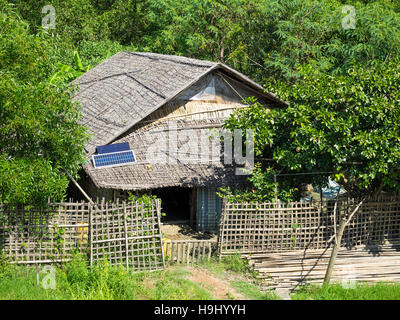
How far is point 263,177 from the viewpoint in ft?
36.1

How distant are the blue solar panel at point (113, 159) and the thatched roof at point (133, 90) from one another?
370 mm

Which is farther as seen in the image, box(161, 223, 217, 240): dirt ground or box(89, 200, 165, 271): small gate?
box(161, 223, 217, 240): dirt ground

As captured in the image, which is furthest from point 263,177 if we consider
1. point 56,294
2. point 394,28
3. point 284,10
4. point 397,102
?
point 284,10

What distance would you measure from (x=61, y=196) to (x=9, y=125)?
1.65 m

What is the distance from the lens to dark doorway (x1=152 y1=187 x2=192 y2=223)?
14.5 meters

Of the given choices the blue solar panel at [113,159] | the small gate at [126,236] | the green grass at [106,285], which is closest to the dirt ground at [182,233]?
the blue solar panel at [113,159]

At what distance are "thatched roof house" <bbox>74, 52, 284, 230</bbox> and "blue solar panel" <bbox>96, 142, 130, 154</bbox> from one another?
0.16 meters

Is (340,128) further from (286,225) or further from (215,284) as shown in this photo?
(215,284)

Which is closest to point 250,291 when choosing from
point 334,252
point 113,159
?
point 334,252

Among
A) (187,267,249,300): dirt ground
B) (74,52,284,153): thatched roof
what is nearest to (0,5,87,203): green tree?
(74,52,284,153): thatched roof

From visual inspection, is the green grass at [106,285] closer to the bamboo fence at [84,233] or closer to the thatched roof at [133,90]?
the bamboo fence at [84,233]

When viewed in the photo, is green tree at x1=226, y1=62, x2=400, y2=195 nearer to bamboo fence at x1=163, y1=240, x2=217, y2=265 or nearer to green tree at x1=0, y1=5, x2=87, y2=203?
bamboo fence at x1=163, y1=240, x2=217, y2=265

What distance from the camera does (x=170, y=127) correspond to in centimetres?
Answer: 1335

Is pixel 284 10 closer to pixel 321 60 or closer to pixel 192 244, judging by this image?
pixel 321 60
